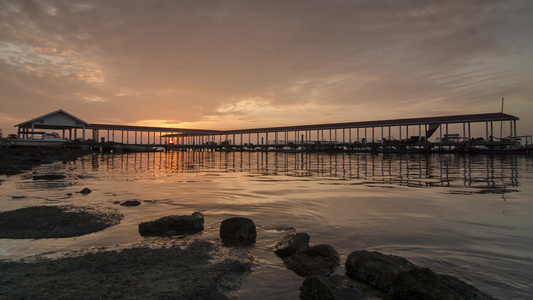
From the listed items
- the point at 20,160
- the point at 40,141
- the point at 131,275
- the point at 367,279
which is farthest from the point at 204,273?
the point at 40,141

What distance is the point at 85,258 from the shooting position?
4.19 meters

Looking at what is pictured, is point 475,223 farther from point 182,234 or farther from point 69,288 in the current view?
point 69,288

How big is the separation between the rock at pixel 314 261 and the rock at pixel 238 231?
3.85 ft

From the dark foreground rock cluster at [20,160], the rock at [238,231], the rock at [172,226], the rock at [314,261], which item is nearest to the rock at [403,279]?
the rock at [314,261]

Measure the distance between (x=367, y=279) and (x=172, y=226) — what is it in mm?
3886

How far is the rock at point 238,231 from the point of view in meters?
5.40

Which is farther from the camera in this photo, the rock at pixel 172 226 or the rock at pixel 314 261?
the rock at pixel 172 226

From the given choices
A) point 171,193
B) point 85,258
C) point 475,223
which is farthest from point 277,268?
point 171,193

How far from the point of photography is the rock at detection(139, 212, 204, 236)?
5742 millimetres

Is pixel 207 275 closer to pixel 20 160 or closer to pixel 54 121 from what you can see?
pixel 20 160

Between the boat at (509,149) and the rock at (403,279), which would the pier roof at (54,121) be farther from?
the boat at (509,149)

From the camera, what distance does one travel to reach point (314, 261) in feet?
13.9

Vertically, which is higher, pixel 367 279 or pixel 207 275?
pixel 207 275

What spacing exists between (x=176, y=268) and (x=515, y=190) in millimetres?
13213
